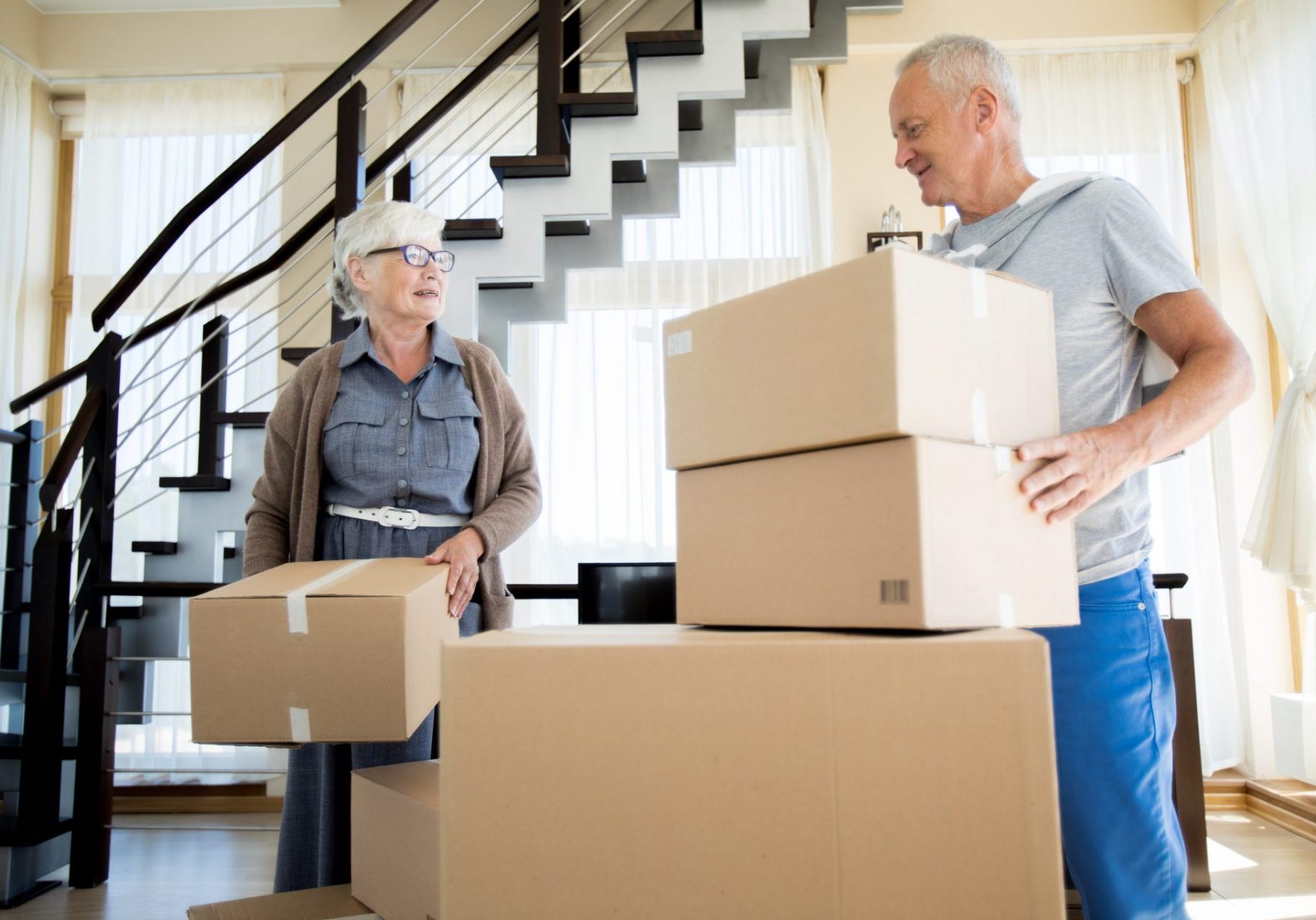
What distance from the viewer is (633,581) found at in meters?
2.30

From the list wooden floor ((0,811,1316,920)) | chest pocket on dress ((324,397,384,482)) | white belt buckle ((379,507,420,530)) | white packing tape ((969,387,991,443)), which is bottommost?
wooden floor ((0,811,1316,920))

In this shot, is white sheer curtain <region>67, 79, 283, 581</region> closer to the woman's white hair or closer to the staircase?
the staircase

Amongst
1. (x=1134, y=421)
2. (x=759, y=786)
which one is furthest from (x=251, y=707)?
(x=1134, y=421)

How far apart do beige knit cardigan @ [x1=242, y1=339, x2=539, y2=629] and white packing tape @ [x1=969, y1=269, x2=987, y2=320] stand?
97 cm

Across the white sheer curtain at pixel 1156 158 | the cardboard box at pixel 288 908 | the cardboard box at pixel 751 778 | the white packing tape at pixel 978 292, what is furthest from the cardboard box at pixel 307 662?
the white sheer curtain at pixel 1156 158

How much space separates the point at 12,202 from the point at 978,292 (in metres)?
4.50

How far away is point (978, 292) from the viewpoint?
0.95 m

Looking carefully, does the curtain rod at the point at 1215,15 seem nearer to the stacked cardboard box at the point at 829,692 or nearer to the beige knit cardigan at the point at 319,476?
the beige knit cardigan at the point at 319,476

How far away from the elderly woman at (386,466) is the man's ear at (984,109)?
0.96m

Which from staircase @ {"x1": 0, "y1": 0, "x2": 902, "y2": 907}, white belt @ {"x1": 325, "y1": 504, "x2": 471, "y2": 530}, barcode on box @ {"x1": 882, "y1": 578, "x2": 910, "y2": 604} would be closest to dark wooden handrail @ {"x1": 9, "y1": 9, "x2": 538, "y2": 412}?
staircase @ {"x1": 0, "y1": 0, "x2": 902, "y2": 907}

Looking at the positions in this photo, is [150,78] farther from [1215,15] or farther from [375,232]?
[1215,15]

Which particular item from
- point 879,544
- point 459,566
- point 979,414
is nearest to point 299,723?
point 459,566

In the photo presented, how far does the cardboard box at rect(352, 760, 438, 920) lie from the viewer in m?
1.10

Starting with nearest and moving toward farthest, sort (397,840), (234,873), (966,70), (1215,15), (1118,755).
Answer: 1. (1118,755)
2. (397,840)
3. (966,70)
4. (234,873)
5. (1215,15)
